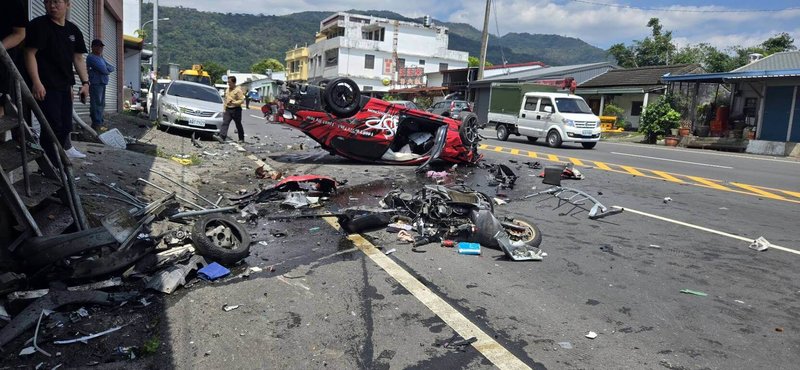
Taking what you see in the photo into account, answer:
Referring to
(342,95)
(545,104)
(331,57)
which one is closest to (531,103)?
(545,104)

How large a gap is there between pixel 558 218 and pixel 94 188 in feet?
18.4

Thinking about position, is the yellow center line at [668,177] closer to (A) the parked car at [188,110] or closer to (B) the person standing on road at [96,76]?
(A) the parked car at [188,110]

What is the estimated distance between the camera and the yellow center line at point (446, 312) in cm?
307

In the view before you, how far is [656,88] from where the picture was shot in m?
31.4

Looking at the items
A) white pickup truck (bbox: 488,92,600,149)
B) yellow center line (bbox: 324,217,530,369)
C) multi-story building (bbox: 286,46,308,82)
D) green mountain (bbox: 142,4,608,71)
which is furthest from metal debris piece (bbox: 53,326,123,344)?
green mountain (bbox: 142,4,608,71)

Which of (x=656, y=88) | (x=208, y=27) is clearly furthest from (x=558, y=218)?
(x=208, y=27)

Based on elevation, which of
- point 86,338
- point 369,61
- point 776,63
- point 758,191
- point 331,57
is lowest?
point 86,338

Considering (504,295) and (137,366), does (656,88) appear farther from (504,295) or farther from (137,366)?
(137,366)

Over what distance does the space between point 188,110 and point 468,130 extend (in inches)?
303

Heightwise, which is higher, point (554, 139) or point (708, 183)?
point (554, 139)

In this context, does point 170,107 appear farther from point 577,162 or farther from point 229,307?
point 229,307

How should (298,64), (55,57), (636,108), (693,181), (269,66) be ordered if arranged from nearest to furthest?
(55,57)
(693,181)
(636,108)
(298,64)
(269,66)

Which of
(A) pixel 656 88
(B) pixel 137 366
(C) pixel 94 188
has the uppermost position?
(A) pixel 656 88

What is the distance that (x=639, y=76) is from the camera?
3472cm
